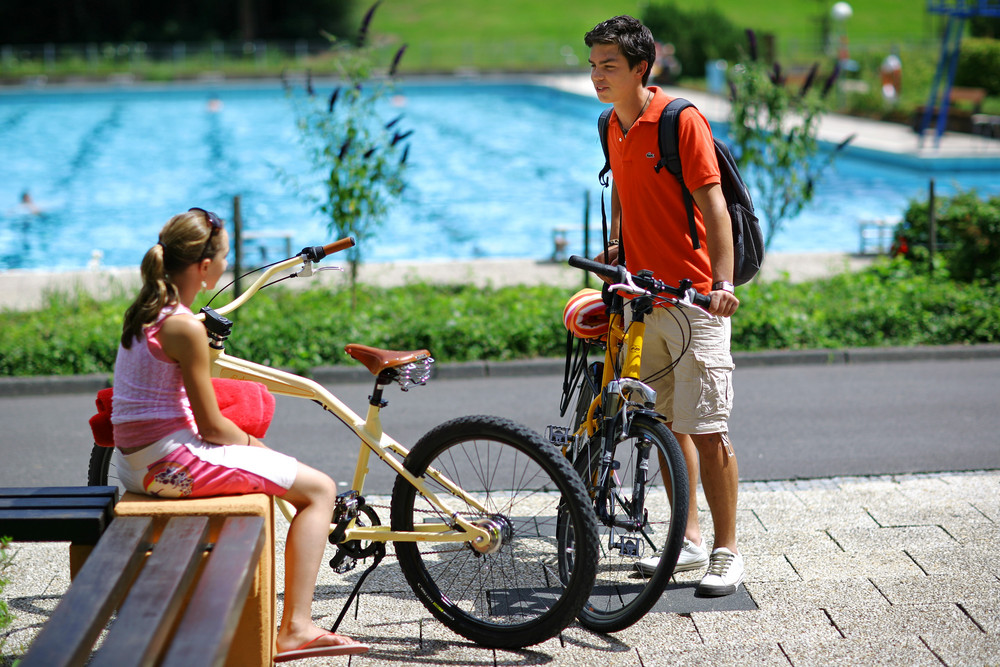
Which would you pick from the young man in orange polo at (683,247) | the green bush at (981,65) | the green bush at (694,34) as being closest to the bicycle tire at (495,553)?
the young man in orange polo at (683,247)

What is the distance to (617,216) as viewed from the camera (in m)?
4.17

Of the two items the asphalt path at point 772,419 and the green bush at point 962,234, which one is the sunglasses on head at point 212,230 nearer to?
the asphalt path at point 772,419

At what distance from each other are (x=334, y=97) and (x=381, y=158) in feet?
2.64

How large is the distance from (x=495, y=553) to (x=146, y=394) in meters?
1.27

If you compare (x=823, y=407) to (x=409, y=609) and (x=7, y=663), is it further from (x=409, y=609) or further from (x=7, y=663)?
(x=7, y=663)

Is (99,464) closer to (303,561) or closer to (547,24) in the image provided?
(303,561)

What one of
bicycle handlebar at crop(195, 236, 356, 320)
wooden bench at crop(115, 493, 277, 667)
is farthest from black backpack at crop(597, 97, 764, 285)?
wooden bench at crop(115, 493, 277, 667)

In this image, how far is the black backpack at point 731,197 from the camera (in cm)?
369

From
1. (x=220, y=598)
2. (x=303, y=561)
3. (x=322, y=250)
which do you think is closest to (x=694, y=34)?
(x=322, y=250)

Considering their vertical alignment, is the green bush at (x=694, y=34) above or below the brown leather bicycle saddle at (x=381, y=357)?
above

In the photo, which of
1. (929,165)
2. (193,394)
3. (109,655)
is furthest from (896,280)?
(929,165)

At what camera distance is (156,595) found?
2.58m

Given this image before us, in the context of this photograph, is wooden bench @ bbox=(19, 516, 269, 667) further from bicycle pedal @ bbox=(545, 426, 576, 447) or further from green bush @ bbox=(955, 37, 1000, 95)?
green bush @ bbox=(955, 37, 1000, 95)

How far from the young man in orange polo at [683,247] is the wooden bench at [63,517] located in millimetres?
1906
